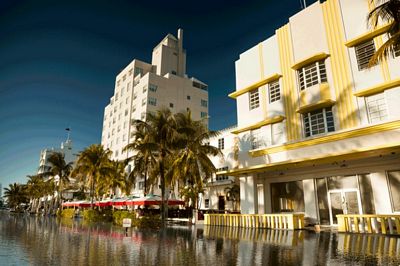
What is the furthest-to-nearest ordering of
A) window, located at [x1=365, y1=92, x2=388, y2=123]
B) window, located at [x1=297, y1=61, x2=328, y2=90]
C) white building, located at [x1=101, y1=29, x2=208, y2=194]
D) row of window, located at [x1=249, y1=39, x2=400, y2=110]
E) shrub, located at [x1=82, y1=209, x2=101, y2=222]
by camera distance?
white building, located at [x1=101, y1=29, x2=208, y2=194] < shrub, located at [x1=82, y1=209, x2=101, y2=222] < window, located at [x1=297, y1=61, x2=328, y2=90] < row of window, located at [x1=249, y1=39, x2=400, y2=110] < window, located at [x1=365, y1=92, x2=388, y2=123]

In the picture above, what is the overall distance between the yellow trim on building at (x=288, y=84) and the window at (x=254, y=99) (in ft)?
8.58

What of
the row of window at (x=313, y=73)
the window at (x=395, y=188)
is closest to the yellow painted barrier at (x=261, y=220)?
the window at (x=395, y=188)

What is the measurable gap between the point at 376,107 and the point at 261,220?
9.94 meters

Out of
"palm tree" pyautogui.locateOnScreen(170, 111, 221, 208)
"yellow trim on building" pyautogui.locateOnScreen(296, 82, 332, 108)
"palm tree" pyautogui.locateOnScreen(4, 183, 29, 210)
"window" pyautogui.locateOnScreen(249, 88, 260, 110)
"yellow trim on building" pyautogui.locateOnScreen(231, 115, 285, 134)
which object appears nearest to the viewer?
"yellow trim on building" pyautogui.locateOnScreen(296, 82, 332, 108)

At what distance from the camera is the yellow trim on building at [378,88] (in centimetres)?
1552

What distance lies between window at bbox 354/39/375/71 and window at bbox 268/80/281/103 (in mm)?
5894

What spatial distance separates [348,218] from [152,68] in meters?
57.1

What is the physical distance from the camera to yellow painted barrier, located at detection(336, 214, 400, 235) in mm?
13102

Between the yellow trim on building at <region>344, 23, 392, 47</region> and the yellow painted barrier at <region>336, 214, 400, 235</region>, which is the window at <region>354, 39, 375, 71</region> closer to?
the yellow trim on building at <region>344, 23, 392, 47</region>

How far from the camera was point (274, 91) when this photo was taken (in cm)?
2222

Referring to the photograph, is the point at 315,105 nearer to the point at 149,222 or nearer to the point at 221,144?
the point at 149,222

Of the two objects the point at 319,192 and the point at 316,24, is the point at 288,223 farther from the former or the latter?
the point at 316,24

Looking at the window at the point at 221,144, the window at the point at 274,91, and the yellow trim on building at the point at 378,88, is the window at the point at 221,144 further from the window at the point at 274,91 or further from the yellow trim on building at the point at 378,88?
the yellow trim on building at the point at 378,88

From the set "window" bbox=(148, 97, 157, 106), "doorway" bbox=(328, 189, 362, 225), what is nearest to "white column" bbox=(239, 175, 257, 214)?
"doorway" bbox=(328, 189, 362, 225)
